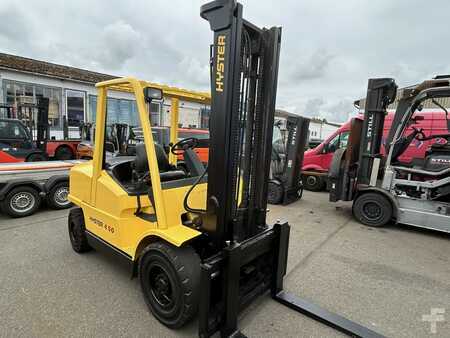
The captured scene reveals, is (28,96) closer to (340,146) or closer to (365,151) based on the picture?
(340,146)

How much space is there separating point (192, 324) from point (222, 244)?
79cm

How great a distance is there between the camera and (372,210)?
5000 millimetres

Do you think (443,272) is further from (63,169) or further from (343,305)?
(63,169)

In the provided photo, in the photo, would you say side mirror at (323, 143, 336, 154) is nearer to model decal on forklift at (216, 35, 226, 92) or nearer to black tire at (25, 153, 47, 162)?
model decal on forklift at (216, 35, 226, 92)

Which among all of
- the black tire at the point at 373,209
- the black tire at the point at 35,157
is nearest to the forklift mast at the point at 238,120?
the black tire at the point at 373,209

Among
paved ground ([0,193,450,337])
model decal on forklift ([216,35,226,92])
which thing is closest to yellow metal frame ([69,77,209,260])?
paved ground ([0,193,450,337])

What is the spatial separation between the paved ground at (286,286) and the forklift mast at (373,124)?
4.19 ft

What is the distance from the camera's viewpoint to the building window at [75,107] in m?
14.2

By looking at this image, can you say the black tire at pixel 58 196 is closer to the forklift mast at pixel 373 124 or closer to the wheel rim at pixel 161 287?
the wheel rim at pixel 161 287

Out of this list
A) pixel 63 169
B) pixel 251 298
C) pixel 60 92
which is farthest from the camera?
pixel 60 92

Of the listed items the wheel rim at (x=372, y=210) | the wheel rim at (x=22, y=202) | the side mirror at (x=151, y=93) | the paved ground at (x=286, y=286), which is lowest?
the paved ground at (x=286, y=286)

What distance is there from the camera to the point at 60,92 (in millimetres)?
13867

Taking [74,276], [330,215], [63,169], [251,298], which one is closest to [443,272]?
[330,215]

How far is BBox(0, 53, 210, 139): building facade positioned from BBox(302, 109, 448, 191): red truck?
622cm
